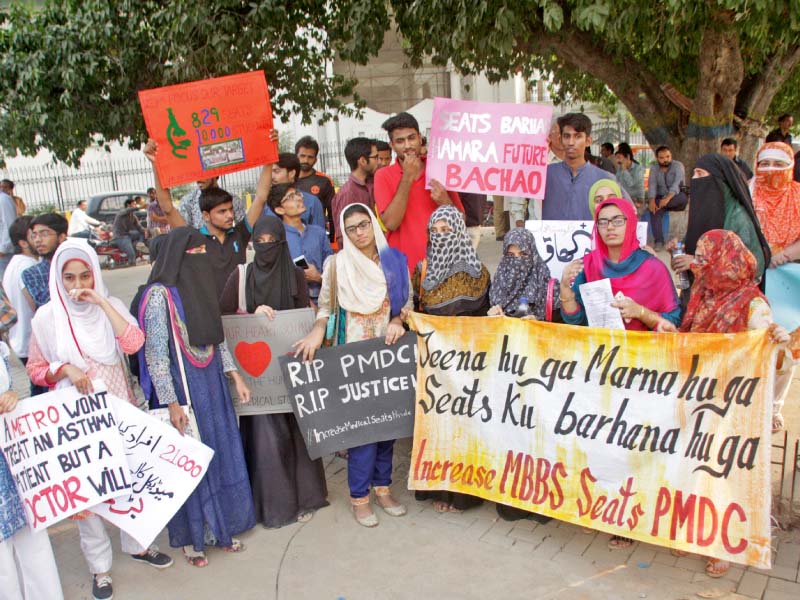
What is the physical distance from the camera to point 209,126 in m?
5.39

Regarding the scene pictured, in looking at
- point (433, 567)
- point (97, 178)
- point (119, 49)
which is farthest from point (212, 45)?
point (97, 178)

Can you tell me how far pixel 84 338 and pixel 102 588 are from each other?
51.3 inches

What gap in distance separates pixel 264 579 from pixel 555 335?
1997 millimetres

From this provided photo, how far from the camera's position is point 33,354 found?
356 centimetres

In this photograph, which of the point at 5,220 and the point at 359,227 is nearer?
the point at 359,227

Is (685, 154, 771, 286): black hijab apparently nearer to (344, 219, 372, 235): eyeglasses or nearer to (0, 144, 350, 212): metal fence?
(344, 219, 372, 235): eyeglasses

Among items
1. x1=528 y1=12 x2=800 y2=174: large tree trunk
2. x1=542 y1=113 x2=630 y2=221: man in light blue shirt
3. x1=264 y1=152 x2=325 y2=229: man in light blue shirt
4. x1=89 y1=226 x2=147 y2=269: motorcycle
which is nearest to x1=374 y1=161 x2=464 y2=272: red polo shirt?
x1=542 y1=113 x2=630 y2=221: man in light blue shirt

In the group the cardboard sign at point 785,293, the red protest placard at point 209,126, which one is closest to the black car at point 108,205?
the red protest placard at point 209,126

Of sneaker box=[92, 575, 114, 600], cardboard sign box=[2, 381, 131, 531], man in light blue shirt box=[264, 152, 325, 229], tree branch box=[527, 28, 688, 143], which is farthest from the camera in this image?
tree branch box=[527, 28, 688, 143]

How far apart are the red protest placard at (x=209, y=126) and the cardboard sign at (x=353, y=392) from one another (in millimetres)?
2108

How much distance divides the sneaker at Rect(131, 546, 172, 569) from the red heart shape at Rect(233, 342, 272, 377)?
3.61ft

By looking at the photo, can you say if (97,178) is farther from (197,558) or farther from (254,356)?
(197,558)

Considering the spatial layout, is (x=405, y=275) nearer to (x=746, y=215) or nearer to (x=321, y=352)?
(x=321, y=352)

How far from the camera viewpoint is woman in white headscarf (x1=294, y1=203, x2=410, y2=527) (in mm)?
4000
